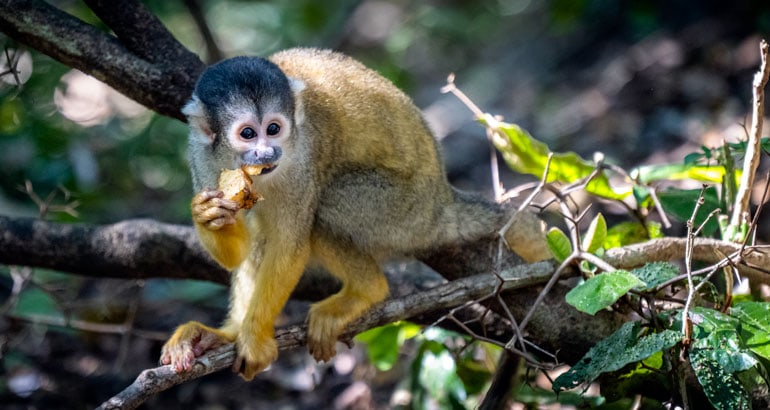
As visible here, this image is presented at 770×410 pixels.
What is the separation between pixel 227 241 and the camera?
9.92 feet

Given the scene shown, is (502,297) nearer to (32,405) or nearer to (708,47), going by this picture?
(32,405)

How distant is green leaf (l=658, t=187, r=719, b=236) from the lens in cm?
318

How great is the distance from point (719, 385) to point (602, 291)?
0.44 meters

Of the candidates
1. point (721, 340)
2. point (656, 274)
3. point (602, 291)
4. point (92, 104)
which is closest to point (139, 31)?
point (602, 291)

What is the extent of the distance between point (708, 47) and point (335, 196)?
4007mm

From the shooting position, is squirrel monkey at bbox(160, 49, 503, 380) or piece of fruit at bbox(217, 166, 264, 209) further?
squirrel monkey at bbox(160, 49, 503, 380)

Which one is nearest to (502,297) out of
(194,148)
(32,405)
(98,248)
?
(194,148)

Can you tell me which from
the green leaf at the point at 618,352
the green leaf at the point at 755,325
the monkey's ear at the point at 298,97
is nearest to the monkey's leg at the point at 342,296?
the monkey's ear at the point at 298,97

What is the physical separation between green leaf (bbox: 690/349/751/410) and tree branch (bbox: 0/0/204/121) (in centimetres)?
233

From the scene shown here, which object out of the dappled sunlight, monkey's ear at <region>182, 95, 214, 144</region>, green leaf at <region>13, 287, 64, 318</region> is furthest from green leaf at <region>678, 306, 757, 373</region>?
the dappled sunlight

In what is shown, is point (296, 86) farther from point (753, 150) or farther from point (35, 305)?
point (35, 305)

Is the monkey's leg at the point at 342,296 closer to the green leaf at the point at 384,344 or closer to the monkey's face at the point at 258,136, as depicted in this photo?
the green leaf at the point at 384,344

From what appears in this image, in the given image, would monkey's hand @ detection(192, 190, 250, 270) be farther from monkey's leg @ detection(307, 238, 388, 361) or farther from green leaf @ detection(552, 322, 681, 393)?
green leaf @ detection(552, 322, 681, 393)

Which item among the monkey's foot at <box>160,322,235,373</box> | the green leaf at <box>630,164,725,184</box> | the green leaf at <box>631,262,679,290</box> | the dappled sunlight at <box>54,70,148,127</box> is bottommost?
the green leaf at <box>631,262,679,290</box>
